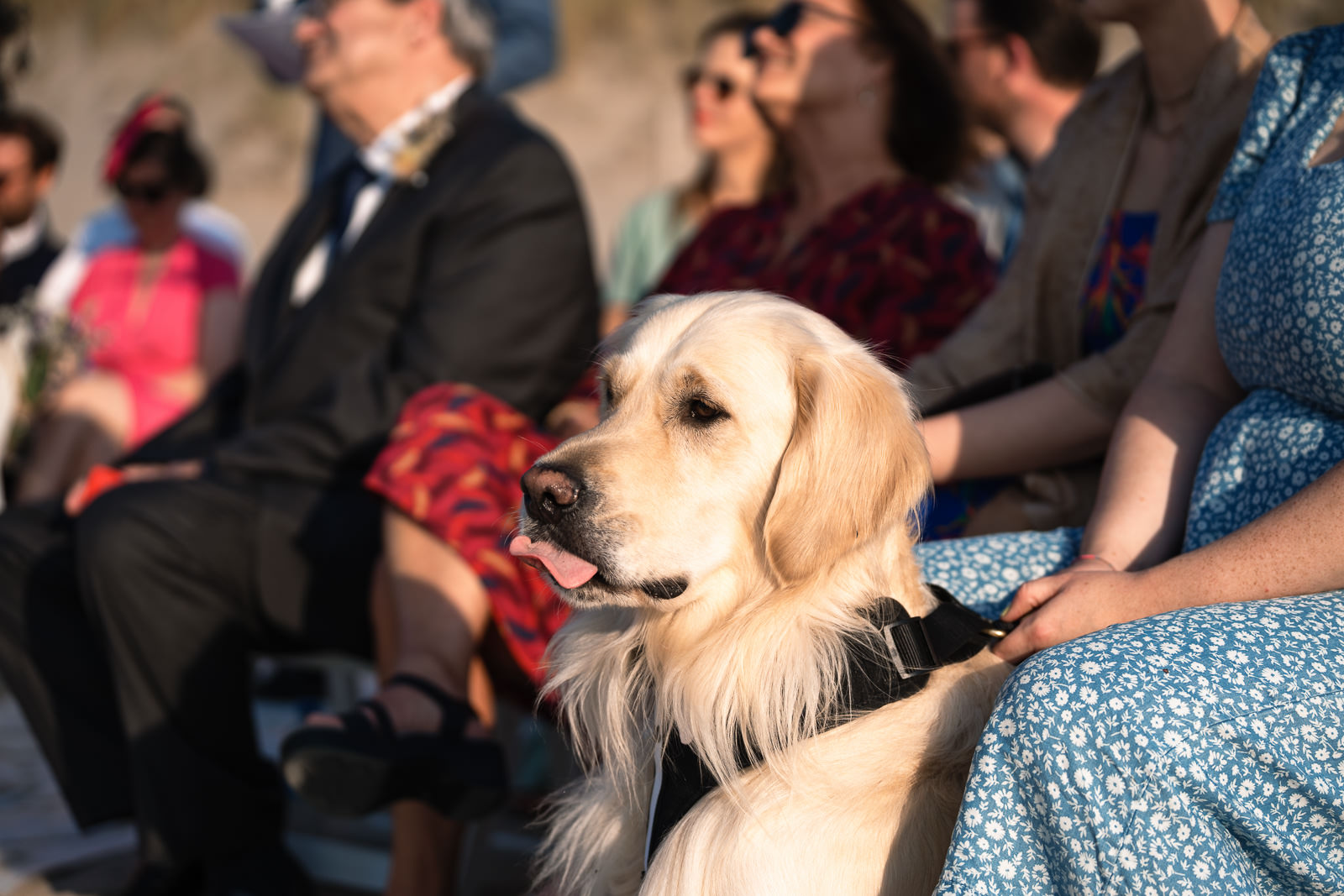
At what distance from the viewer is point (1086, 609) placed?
168cm

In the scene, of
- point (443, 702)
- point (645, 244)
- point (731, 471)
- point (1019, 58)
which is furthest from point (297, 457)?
point (1019, 58)

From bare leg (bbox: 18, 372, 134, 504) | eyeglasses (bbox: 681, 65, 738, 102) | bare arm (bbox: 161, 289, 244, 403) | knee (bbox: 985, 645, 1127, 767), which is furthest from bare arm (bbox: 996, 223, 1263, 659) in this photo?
bare arm (bbox: 161, 289, 244, 403)

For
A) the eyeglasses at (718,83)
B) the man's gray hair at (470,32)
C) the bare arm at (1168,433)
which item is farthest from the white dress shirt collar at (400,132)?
the bare arm at (1168,433)

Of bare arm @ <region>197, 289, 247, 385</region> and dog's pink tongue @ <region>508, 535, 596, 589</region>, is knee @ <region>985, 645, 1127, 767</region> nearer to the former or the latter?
dog's pink tongue @ <region>508, 535, 596, 589</region>

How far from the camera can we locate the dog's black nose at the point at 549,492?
5.93ft

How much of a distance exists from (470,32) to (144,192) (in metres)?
2.83

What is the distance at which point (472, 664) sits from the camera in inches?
108

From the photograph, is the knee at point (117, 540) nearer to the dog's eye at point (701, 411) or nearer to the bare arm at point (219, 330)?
the dog's eye at point (701, 411)

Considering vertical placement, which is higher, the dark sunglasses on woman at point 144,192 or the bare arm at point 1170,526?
the dark sunglasses on woman at point 144,192

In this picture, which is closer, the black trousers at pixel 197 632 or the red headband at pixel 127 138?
the black trousers at pixel 197 632

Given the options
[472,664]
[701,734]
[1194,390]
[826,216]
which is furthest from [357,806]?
[826,216]

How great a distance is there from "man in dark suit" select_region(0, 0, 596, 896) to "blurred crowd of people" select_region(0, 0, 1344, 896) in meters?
0.01

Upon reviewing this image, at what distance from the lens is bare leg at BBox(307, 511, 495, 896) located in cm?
259

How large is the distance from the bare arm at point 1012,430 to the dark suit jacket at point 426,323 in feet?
4.40
